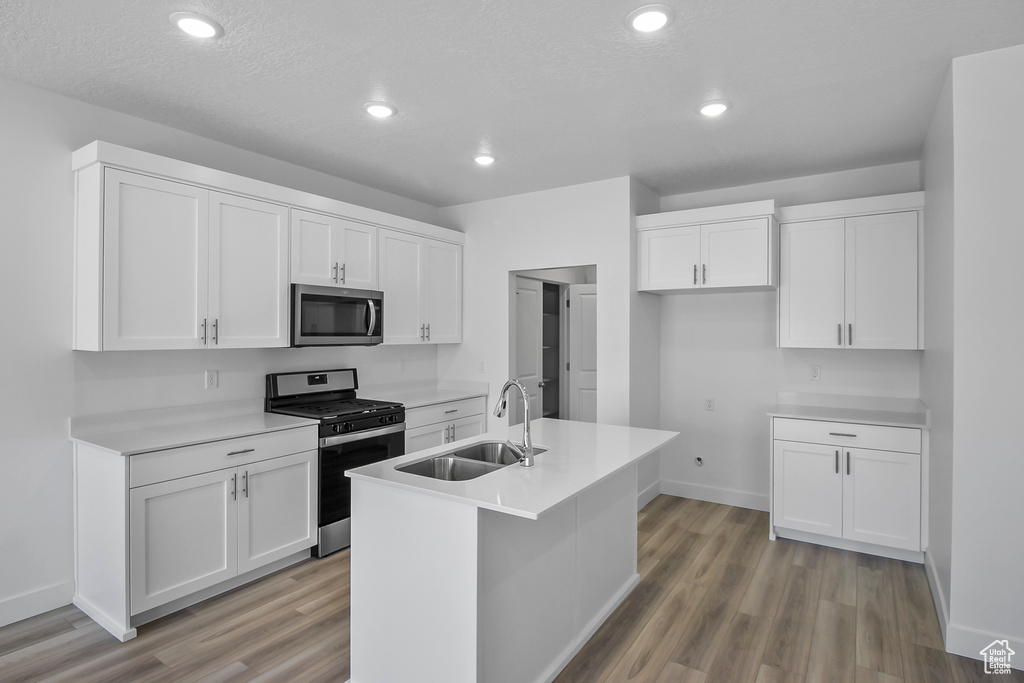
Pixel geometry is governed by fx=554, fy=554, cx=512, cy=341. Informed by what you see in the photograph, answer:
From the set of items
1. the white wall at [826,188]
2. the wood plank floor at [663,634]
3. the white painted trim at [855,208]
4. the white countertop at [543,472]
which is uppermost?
the white wall at [826,188]

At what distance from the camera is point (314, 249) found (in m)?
3.65

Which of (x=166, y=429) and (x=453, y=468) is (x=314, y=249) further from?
(x=453, y=468)

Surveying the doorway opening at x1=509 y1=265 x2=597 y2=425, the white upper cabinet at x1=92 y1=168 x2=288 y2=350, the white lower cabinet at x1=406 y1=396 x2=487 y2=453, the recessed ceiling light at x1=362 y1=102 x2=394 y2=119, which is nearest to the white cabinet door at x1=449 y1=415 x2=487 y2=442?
the white lower cabinet at x1=406 y1=396 x2=487 y2=453

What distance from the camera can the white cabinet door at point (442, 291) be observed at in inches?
183

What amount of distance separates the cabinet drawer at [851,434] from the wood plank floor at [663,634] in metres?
0.72

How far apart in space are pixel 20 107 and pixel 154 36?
1045 mm

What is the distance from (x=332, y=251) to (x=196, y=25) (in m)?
1.77

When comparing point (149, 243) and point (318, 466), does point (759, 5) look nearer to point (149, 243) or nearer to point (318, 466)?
point (149, 243)

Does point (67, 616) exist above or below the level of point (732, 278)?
below

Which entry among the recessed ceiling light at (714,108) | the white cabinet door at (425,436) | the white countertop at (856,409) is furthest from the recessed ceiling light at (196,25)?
the white countertop at (856,409)

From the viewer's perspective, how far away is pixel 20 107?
8.72 ft

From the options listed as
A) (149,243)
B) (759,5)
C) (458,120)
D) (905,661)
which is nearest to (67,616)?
(149,243)

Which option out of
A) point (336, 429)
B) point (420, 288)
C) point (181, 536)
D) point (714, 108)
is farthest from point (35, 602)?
point (714, 108)

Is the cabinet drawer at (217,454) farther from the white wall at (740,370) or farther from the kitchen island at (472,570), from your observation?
the white wall at (740,370)
